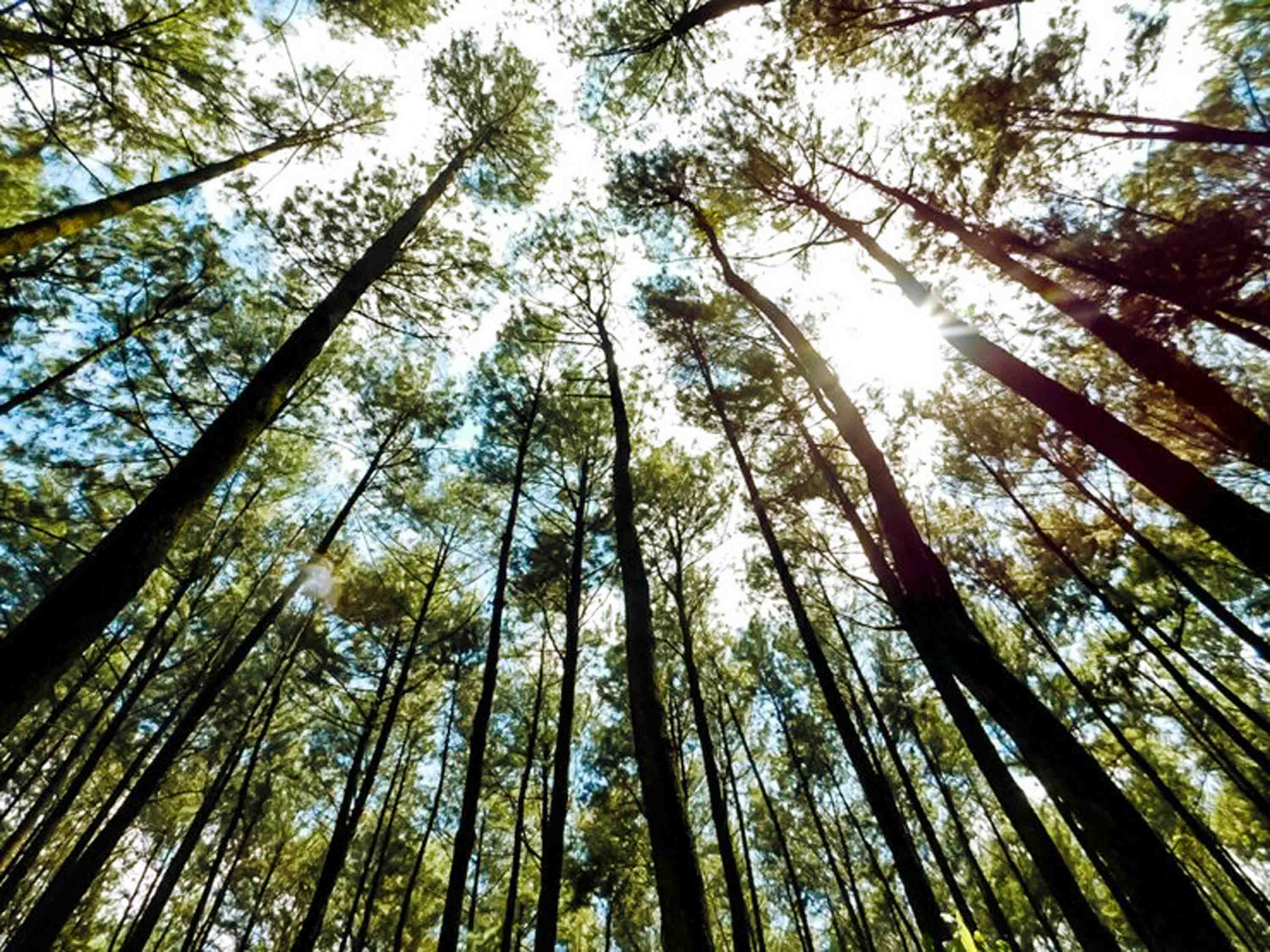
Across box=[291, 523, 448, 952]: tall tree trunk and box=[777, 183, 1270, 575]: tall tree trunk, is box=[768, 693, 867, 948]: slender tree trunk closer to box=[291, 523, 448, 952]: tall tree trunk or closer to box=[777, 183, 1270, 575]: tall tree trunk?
box=[291, 523, 448, 952]: tall tree trunk

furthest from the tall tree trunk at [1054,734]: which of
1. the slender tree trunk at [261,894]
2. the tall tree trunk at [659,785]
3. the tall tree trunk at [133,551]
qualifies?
the slender tree trunk at [261,894]

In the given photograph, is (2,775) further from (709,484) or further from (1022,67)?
(1022,67)

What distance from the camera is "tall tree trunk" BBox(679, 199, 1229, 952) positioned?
2270 mm

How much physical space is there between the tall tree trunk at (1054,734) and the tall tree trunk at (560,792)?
542 centimetres

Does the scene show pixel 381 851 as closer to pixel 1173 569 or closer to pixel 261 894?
pixel 261 894

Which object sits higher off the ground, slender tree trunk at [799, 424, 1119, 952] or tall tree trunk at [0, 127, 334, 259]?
tall tree trunk at [0, 127, 334, 259]

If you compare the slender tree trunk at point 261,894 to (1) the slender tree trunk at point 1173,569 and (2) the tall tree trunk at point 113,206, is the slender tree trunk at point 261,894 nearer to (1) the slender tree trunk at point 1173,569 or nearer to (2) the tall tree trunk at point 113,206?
(2) the tall tree trunk at point 113,206

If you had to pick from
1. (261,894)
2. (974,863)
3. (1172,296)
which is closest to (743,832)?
(974,863)

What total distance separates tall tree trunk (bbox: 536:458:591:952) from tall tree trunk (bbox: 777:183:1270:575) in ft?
18.1

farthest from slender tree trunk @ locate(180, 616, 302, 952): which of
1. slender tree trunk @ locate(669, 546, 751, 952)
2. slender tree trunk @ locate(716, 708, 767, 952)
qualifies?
slender tree trunk @ locate(716, 708, 767, 952)

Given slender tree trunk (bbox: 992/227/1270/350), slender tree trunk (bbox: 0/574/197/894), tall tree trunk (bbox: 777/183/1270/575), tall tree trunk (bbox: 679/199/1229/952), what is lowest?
tall tree trunk (bbox: 679/199/1229/952)

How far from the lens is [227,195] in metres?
8.65

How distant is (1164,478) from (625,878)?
14066 mm

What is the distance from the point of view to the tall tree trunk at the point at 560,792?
6973mm
